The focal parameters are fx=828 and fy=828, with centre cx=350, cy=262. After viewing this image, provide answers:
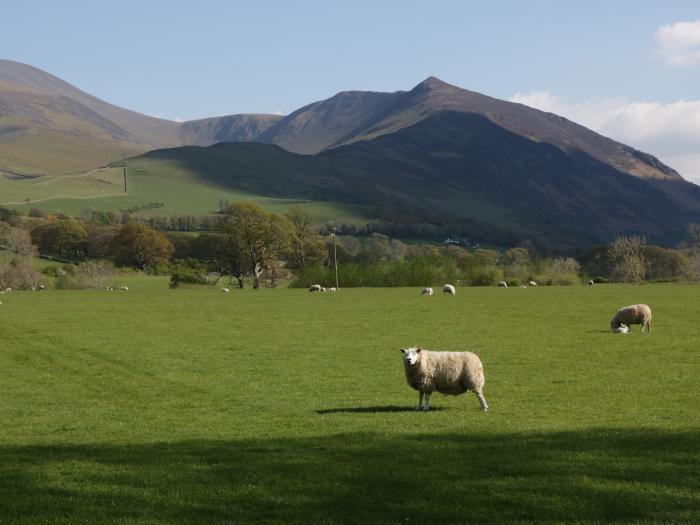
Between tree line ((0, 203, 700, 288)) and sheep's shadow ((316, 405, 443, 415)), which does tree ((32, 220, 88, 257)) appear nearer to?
tree line ((0, 203, 700, 288))

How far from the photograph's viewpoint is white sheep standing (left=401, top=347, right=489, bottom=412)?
19312 mm

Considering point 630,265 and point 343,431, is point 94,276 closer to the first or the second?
point 630,265

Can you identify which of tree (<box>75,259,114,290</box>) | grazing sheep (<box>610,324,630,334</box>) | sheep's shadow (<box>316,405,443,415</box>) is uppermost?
tree (<box>75,259,114,290</box>)

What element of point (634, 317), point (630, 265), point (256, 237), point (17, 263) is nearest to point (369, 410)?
point (634, 317)

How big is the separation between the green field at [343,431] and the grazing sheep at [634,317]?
0.94 meters

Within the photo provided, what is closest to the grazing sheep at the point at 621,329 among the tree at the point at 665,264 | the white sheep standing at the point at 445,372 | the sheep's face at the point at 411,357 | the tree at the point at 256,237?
the white sheep standing at the point at 445,372

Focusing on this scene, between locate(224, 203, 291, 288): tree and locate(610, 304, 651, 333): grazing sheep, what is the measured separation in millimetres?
80956

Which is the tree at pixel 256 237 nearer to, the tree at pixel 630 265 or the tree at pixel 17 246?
the tree at pixel 17 246

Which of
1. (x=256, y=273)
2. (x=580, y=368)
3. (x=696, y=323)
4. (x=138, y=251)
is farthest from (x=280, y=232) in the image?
(x=580, y=368)

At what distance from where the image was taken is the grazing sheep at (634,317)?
38.9m

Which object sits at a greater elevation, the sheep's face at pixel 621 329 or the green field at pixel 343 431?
the sheep's face at pixel 621 329

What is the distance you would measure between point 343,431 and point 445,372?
3.34 meters

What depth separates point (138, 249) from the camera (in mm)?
149250

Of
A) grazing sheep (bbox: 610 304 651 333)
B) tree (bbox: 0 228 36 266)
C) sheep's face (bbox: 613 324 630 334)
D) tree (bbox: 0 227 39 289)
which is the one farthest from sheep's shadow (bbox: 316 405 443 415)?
tree (bbox: 0 228 36 266)
